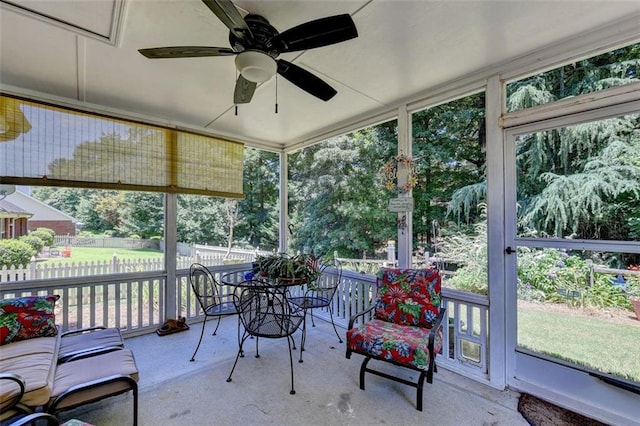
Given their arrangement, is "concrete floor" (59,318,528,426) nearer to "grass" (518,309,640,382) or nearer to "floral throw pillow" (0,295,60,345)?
"grass" (518,309,640,382)

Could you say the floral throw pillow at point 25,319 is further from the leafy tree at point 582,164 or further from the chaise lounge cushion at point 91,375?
the leafy tree at point 582,164

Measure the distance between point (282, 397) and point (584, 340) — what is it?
7.52 ft

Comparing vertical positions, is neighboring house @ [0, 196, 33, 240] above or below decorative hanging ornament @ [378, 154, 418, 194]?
below

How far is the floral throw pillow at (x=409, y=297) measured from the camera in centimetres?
249

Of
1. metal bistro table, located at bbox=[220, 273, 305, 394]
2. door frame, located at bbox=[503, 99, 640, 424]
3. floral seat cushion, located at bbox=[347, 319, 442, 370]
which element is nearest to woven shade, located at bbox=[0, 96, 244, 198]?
metal bistro table, located at bbox=[220, 273, 305, 394]

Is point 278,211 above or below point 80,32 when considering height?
below

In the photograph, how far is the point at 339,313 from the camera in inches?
A: 149

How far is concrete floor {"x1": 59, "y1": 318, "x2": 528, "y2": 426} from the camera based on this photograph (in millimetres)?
1915

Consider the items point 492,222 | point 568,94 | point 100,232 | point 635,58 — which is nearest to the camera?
point 635,58

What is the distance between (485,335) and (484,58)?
2.31m

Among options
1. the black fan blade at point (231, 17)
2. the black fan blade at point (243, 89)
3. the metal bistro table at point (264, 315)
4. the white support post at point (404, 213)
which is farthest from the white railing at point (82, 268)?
the black fan blade at point (231, 17)

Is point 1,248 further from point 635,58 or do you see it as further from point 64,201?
point 635,58

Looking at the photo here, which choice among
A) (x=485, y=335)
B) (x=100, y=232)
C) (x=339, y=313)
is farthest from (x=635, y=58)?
(x=100, y=232)

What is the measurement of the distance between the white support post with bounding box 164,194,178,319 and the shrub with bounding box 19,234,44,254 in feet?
3.80
